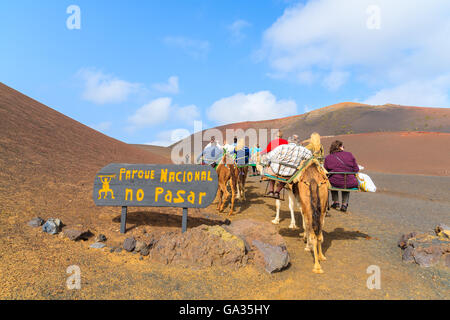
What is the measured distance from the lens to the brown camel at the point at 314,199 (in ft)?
16.7

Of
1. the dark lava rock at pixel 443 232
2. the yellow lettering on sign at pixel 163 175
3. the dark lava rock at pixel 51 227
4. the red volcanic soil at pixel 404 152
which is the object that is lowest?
the dark lava rock at pixel 443 232

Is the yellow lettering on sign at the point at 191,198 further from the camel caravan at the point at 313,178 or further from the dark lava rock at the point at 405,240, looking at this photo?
the dark lava rock at the point at 405,240

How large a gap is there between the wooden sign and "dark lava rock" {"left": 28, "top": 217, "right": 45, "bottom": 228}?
1179 mm

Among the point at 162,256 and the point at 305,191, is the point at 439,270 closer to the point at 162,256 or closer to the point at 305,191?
the point at 305,191

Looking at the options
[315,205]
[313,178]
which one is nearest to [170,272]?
[315,205]

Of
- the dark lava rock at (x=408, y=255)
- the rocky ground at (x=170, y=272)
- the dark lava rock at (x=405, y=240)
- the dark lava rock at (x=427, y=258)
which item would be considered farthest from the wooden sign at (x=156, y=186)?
the dark lava rock at (x=405, y=240)

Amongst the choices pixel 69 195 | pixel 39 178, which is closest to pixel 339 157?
pixel 69 195

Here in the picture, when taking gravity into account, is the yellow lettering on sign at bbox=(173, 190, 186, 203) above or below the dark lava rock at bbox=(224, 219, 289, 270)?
above

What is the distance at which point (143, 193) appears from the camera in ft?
21.2

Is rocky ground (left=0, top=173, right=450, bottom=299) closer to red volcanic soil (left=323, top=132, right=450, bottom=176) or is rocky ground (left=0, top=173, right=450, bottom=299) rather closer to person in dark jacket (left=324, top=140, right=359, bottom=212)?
person in dark jacket (left=324, top=140, right=359, bottom=212)

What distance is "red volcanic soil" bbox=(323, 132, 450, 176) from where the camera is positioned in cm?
2645

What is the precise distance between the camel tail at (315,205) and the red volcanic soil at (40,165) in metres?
5.84

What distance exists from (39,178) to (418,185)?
2162 centimetres

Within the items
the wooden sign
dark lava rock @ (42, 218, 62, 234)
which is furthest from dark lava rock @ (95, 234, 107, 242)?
dark lava rock @ (42, 218, 62, 234)
